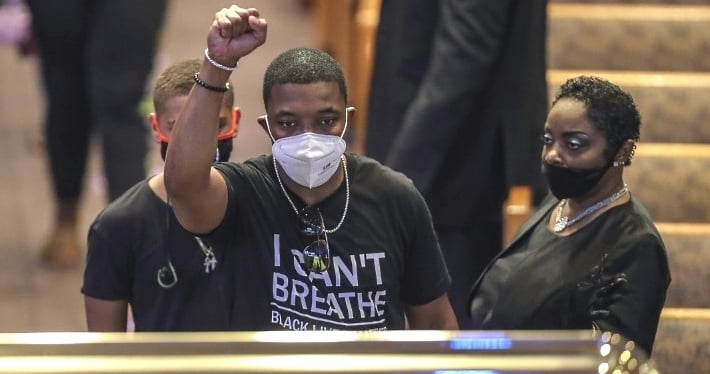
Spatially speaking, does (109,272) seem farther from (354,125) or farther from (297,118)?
(354,125)

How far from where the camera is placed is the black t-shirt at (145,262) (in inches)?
107

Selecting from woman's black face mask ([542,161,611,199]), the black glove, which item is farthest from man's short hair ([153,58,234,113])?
the black glove

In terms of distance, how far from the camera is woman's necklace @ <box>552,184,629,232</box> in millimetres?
2863

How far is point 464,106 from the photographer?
402 centimetres

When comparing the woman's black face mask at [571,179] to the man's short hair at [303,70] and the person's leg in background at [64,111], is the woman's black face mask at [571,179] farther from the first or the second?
the person's leg in background at [64,111]

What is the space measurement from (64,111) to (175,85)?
2.10 m

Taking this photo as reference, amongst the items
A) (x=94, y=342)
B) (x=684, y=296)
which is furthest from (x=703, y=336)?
(x=94, y=342)

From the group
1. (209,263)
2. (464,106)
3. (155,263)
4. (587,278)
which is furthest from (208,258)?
(464,106)

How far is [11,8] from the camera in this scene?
236 inches

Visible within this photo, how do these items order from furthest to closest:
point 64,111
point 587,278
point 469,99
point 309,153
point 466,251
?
point 64,111 → point 466,251 → point 469,99 → point 587,278 → point 309,153

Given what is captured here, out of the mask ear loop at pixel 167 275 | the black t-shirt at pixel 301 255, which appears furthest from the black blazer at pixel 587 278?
the mask ear loop at pixel 167 275

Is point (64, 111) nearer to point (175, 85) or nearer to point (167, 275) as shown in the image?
point (175, 85)

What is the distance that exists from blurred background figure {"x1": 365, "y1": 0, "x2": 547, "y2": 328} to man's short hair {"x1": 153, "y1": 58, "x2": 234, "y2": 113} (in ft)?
3.89

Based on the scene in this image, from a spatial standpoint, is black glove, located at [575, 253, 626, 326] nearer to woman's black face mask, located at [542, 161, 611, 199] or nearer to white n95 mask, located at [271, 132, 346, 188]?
woman's black face mask, located at [542, 161, 611, 199]
